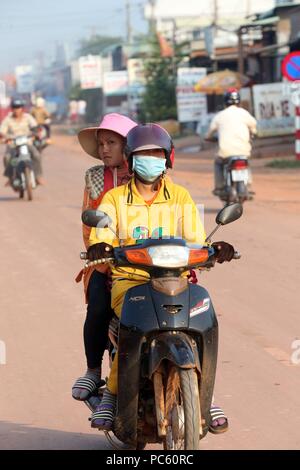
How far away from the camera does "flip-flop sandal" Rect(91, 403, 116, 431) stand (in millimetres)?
4996

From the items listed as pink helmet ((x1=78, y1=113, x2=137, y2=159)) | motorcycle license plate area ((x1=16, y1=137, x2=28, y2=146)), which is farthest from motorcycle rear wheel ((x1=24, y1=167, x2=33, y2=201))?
pink helmet ((x1=78, y1=113, x2=137, y2=159))

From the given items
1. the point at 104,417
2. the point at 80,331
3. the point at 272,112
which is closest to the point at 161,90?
the point at 272,112

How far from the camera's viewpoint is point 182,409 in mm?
4570

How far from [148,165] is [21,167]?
13.6m

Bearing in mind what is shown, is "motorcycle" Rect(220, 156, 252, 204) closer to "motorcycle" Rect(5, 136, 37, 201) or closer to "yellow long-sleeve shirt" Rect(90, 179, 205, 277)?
"motorcycle" Rect(5, 136, 37, 201)

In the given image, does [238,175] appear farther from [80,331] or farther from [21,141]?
[80,331]

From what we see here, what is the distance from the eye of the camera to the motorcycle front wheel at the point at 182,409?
4.48 metres

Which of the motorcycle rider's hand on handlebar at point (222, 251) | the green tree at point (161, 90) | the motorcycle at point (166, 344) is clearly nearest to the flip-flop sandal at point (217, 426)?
the motorcycle at point (166, 344)

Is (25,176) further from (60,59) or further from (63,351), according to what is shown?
(60,59)

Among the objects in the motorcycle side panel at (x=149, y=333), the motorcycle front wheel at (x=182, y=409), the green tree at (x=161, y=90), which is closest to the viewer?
the motorcycle front wheel at (x=182, y=409)

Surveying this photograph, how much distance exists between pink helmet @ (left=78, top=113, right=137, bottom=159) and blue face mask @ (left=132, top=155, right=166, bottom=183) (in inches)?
29.3

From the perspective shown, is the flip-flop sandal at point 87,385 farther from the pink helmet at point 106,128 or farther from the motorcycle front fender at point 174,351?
the pink helmet at point 106,128

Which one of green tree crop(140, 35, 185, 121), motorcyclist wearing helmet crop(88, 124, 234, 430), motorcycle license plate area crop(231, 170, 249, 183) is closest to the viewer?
motorcyclist wearing helmet crop(88, 124, 234, 430)

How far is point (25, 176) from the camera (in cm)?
1856
